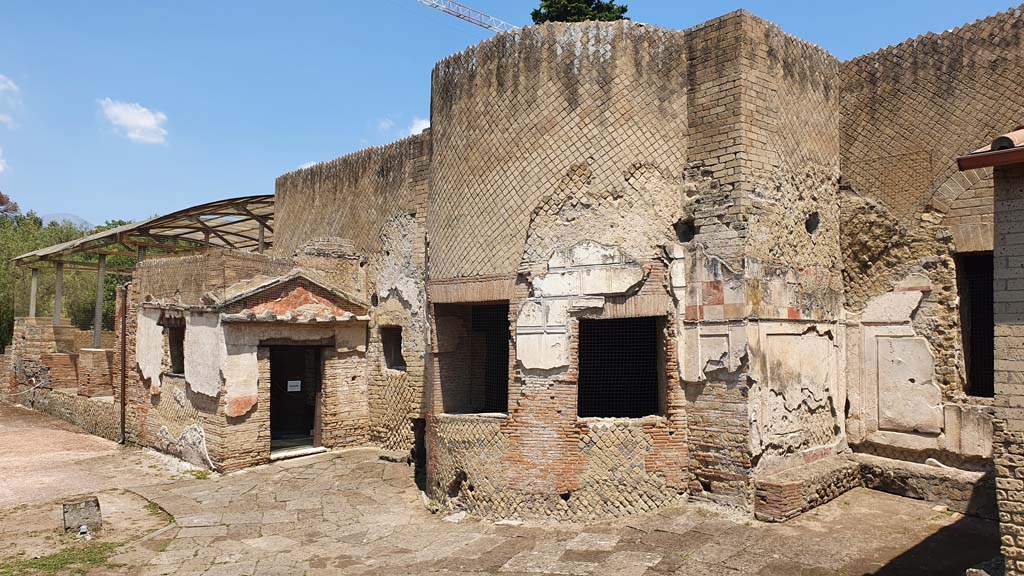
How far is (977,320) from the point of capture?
8.19 meters

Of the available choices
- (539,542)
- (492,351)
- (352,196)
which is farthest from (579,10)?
(539,542)

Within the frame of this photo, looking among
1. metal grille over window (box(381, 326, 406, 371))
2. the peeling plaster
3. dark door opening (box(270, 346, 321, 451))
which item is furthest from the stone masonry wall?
dark door opening (box(270, 346, 321, 451))

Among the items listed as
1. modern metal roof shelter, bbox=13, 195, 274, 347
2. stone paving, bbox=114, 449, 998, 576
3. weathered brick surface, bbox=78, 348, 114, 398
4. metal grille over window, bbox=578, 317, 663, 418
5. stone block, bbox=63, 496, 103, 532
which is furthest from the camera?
modern metal roof shelter, bbox=13, 195, 274, 347

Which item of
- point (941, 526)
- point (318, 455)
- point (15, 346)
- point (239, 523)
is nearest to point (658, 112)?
point (941, 526)

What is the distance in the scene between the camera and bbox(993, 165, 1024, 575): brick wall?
15.7 ft

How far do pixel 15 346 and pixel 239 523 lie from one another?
1439 cm

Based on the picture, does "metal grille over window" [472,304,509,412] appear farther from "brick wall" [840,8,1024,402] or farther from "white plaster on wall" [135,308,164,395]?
"white plaster on wall" [135,308,164,395]

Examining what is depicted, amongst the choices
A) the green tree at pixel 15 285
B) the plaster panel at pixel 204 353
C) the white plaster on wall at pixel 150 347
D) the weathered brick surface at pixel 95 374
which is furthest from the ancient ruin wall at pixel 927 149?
the green tree at pixel 15 285

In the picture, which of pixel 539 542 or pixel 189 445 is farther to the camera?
pixel 189 445

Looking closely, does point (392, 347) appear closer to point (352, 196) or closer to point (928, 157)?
point (352, 196)

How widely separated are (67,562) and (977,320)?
32.0 ft

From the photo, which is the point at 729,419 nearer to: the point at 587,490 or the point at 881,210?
the point at 587,490

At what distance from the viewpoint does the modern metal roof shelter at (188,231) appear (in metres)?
16.0

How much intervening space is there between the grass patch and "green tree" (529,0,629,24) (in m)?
18.6
